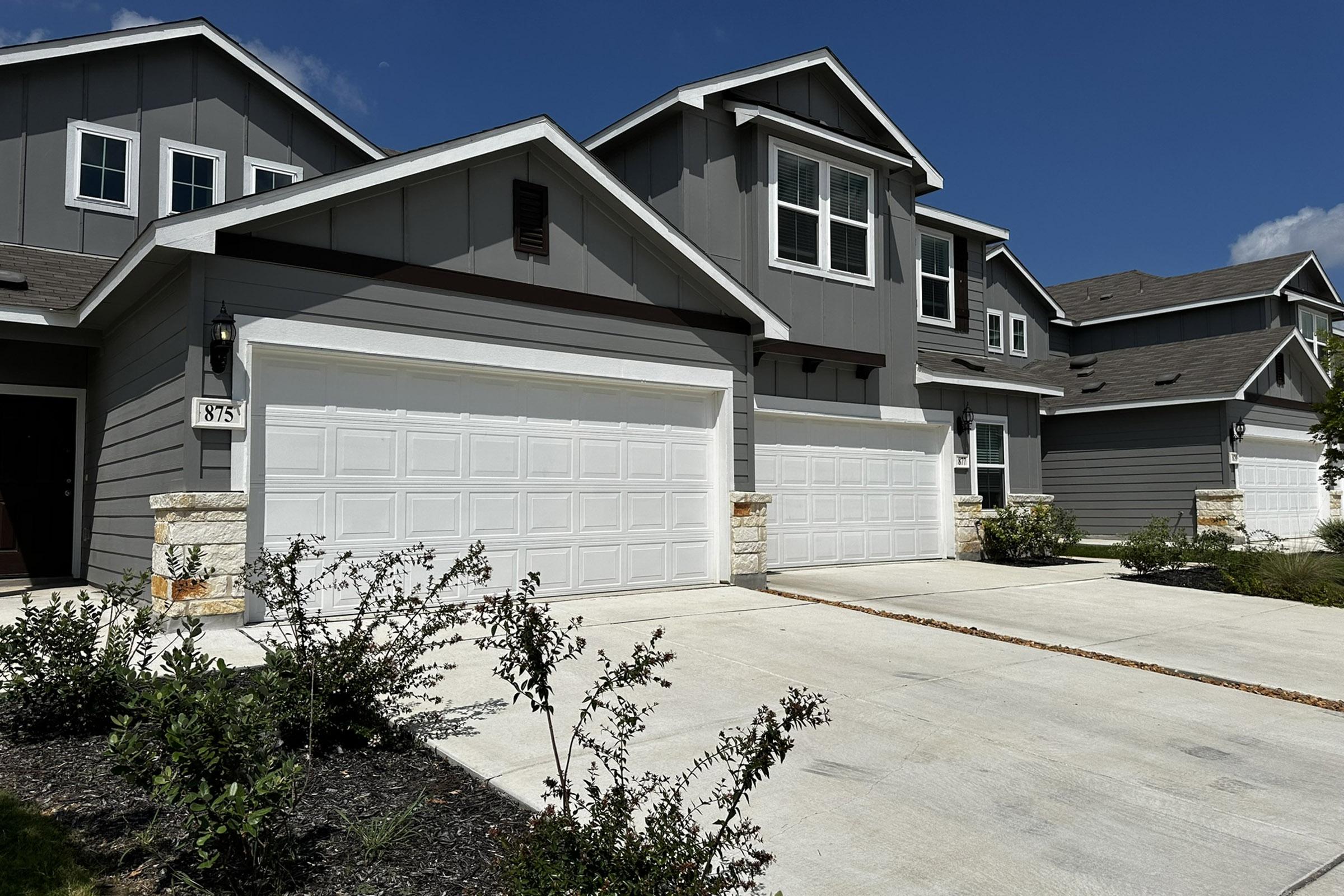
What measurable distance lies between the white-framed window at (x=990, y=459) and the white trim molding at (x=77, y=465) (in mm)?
12492

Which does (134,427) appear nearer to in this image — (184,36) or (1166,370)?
(184,36)

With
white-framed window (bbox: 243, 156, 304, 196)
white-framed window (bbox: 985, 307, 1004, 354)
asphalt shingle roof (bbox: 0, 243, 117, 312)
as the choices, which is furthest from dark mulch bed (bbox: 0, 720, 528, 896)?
white-framed window (bbox: 985, 307, 1004, 354)

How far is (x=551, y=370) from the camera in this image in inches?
358

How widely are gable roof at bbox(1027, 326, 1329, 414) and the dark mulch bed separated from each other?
54.7 feet

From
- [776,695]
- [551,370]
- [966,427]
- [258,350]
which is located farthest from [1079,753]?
[966,427]

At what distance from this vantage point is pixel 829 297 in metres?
12.7

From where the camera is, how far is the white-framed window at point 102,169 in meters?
10.9

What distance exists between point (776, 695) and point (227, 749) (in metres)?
3.38

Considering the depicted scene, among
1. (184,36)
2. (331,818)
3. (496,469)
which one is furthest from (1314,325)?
(331,818)

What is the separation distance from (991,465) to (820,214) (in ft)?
17.4

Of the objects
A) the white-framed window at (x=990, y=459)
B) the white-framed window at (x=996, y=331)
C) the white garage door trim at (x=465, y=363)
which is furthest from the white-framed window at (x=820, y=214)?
the white-framed window at (x=996, y=331)

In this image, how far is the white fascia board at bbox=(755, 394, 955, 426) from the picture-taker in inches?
469

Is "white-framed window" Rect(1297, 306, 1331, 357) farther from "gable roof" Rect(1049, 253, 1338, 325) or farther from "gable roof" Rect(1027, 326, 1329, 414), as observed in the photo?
"gable roof" Rect(1027, 326, 1329, 414)

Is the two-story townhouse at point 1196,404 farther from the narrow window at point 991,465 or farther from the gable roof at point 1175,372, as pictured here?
the narrow window at point 991,465
